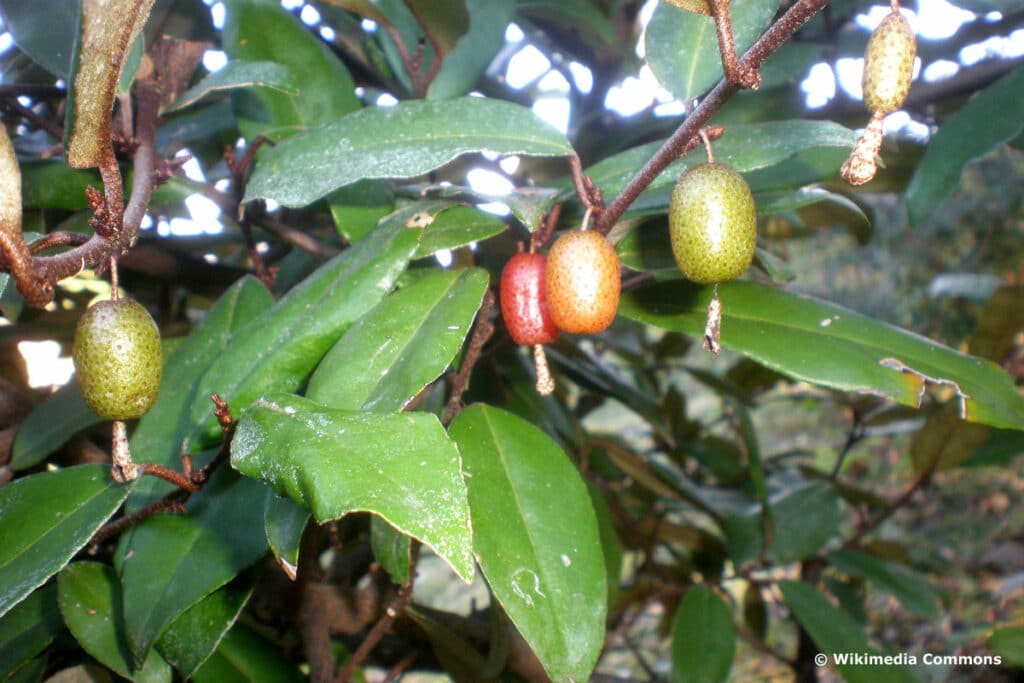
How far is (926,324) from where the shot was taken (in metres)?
2.78

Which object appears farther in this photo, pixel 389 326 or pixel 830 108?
pixel 830 108

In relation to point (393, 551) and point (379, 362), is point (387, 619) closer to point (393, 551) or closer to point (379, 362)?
point (393, 551)

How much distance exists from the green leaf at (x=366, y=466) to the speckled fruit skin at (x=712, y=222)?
247mm

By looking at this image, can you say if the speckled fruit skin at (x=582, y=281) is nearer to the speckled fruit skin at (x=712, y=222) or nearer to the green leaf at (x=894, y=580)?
the speckled fruit skin at (x=712, y=222)

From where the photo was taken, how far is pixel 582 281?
0.64m

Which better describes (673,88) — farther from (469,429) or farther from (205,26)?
(205,26)

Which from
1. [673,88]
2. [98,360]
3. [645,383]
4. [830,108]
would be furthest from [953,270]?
[98,360]

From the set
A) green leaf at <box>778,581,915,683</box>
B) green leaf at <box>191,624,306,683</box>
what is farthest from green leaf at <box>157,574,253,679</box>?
green leaf at <box>778,581,915,683</box>

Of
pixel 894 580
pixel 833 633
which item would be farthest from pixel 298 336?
pixel 894 580

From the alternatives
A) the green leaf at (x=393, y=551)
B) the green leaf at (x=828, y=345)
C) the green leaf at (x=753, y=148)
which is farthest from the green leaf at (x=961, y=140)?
the green leaf at (x=393, y=551)

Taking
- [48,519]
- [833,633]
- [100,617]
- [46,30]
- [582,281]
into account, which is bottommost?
[833,633]

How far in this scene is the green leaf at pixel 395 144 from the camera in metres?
0.70

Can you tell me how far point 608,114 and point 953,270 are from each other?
6.81 feet

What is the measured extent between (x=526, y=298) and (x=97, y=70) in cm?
38
